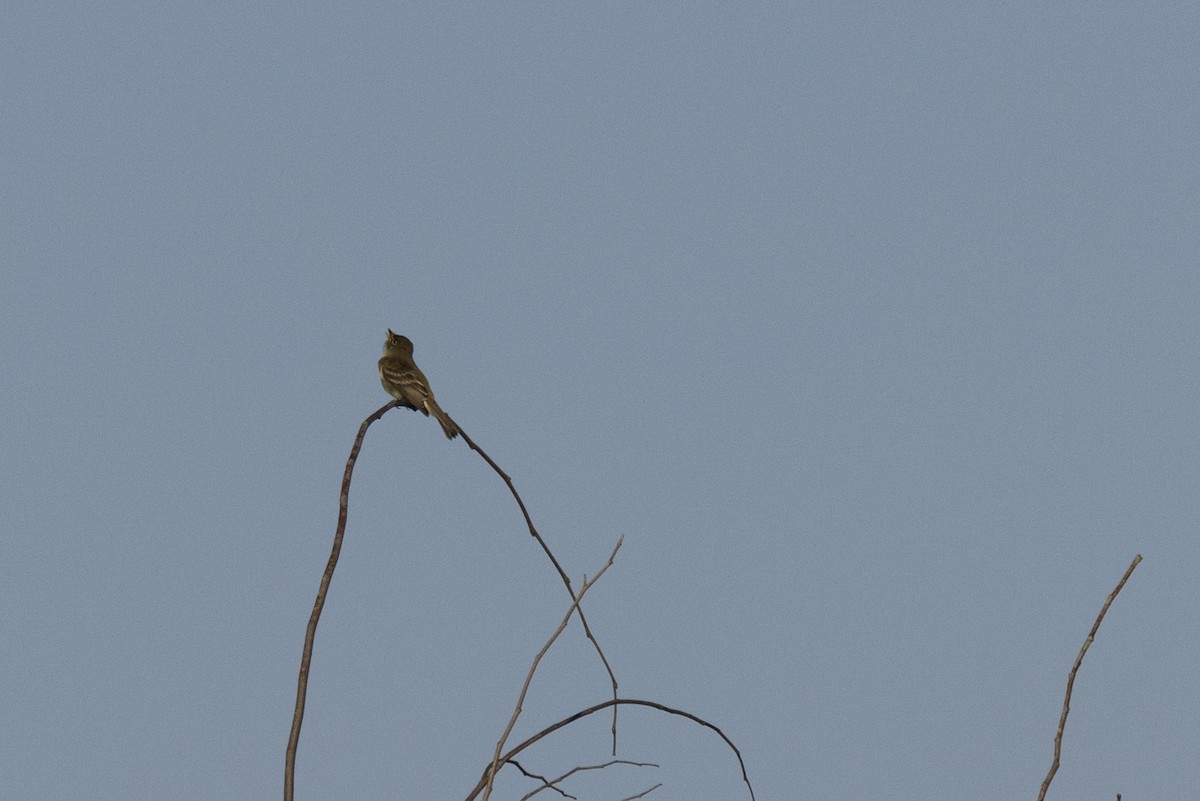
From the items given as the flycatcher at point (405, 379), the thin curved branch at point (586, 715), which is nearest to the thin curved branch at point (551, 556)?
the thin curved branch at point (586, 715)

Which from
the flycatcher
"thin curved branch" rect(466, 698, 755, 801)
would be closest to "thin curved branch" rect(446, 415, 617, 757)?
"thin curved branch" rect(466, 698, 755, 801)

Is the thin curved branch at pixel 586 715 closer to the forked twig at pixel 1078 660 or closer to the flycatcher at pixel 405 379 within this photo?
the forked twig at pixel 1078 660

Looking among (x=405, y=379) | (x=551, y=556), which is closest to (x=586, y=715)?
(x=551, y=556)

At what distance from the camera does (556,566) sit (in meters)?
4.38

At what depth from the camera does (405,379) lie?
14312mm

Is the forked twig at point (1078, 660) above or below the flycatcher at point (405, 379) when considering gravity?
below

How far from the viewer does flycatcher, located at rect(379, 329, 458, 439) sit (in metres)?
13.4

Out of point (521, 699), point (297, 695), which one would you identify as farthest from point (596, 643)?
point (297, 695)

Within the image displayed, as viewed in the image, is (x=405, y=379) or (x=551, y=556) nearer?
(x=551, y=556)

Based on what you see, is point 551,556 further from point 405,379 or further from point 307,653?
point 405,379

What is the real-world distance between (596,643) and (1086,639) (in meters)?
1.46

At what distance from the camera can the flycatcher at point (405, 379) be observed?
13.4 metres

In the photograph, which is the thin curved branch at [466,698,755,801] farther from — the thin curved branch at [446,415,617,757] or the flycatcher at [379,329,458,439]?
the flycatcher at [379,329,458,439]

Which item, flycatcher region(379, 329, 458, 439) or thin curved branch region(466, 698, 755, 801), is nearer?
thin curved branch region(466, 698, 755, 801)
